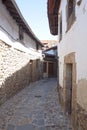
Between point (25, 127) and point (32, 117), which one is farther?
point (32, 117)

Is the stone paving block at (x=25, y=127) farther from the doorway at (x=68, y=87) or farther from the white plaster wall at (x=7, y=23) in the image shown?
the white plaster wall at (x=7, y=23)

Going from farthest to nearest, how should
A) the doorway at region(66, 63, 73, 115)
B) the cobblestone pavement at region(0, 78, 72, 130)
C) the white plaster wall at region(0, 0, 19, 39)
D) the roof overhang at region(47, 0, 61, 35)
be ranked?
the roof overhang at region(47, 0, 61, 35) → the white plaster wall at region(0, 0, 19, 39) → the doorway at region(66, 63, 73, 115) → the cobblestone pavement at region(0, 78, 72, 130)

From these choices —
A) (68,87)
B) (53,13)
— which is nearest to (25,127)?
(68,87)

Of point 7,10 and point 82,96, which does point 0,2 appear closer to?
point 7,10

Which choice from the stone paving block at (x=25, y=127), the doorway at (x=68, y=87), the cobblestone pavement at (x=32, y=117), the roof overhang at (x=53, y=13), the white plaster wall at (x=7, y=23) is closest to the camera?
the stone paving block at (x=25, y=127)

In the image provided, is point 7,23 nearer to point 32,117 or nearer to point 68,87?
point 68,87

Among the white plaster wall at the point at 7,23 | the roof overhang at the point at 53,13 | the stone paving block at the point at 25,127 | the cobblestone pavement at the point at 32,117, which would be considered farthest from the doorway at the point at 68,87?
the white plaster wall at the point at 7,23

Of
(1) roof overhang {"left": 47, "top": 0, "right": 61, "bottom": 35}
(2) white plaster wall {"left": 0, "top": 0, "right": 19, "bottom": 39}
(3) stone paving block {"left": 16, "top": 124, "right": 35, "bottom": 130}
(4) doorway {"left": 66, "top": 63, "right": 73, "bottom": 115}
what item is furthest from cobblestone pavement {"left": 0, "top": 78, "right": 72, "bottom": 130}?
(1) roof overhang {"left": 47, "top": 0, "right": 61, "bottom": 35}

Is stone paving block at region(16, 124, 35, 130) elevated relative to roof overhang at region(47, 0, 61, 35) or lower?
lower

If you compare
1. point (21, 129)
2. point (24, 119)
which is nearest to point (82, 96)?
point (21, 129)

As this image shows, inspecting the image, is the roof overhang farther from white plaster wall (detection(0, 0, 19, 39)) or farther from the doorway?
the doorway

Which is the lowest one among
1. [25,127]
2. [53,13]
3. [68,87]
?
[25,127]

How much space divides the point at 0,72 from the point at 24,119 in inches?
92.1

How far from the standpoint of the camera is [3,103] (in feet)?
30.0
